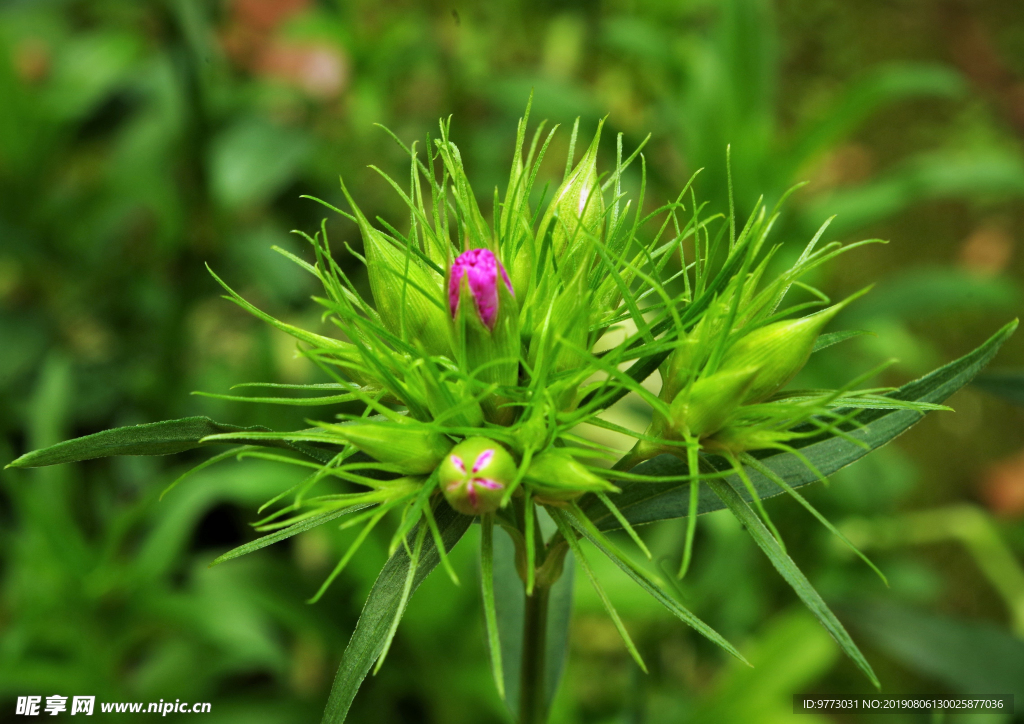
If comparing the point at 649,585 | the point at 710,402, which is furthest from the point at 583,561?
the point at 710,402

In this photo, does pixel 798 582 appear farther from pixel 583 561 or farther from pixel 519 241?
pixel 519 241

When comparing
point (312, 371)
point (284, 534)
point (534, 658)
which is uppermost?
point (312, 371)

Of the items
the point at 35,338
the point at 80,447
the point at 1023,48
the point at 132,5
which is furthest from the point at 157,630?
the point at 1023,48

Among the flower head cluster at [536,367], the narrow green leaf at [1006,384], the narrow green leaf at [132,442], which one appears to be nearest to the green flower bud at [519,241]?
the flower head cluster at [536,367]

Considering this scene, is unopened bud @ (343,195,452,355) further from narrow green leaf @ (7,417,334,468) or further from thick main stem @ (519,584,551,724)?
thick main stem @ (519,584,551,724)

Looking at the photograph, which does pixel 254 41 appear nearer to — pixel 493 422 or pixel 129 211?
pixel 129 211

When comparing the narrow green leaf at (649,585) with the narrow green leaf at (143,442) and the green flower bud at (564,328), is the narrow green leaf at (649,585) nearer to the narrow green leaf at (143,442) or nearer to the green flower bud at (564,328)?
the green flower bud at (564,328)
